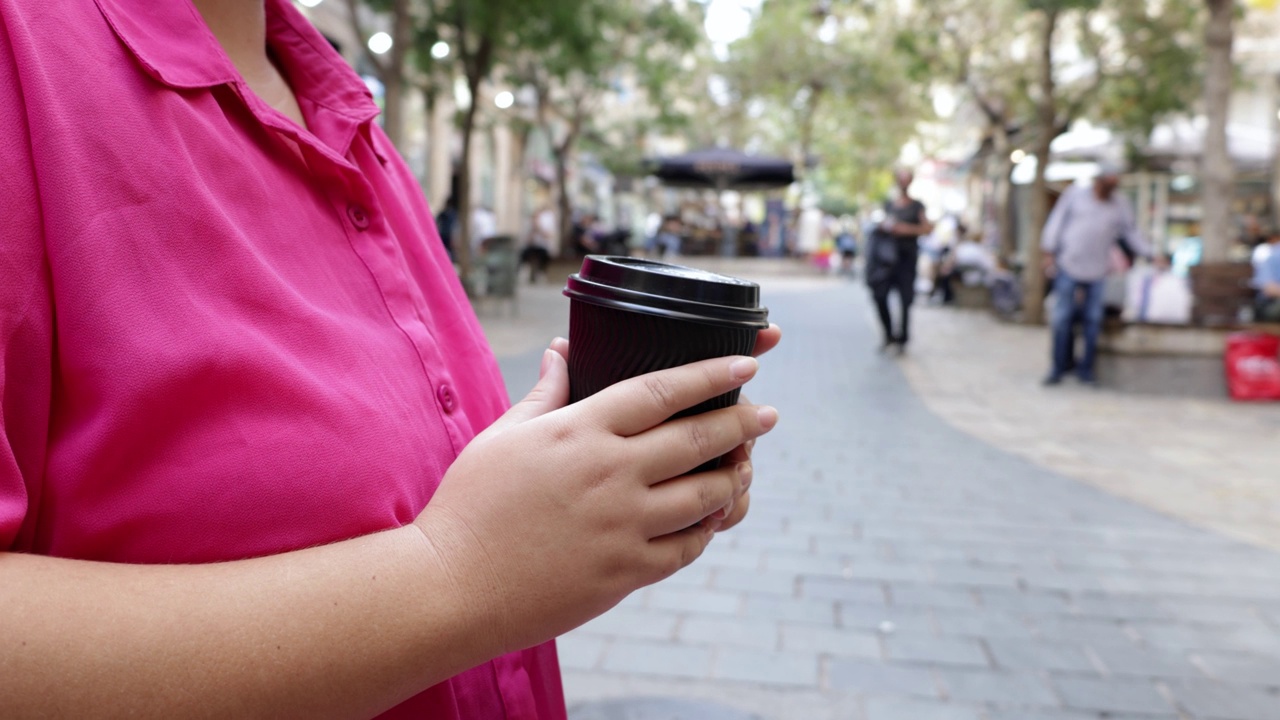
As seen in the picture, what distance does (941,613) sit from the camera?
3.62 m

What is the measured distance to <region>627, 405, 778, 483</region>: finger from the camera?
82 centimetres

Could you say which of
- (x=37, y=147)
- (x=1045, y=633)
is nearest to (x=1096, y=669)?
(x=1045, y=633)

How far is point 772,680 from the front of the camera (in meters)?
3.04

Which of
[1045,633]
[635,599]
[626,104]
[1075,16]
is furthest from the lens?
[626,104]

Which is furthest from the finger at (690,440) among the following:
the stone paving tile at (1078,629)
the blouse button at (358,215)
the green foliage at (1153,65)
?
the green foliage at (1153,65)

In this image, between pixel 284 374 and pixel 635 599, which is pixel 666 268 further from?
pixel 635 599

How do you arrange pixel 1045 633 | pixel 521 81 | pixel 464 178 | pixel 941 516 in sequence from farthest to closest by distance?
pixel 521 81
pixel 464 178
pixel 941 516
pixel 1045 633

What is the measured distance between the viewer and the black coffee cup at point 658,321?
878mm

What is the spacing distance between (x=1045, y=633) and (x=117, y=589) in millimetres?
3362

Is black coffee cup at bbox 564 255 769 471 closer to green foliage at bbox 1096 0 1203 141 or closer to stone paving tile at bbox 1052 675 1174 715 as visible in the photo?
stone paving tile at bbox 1052 675 1174 715

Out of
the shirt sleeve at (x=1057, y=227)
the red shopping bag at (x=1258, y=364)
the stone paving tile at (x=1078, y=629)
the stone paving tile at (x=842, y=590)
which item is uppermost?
the shirt sleeve at (x=1057, y=227)

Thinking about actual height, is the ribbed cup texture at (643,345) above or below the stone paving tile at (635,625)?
above

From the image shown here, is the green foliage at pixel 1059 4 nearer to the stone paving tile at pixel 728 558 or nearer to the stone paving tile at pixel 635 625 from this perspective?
the stone paving tile at pixel 728 558

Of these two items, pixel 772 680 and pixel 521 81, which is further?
pixel 521 81
